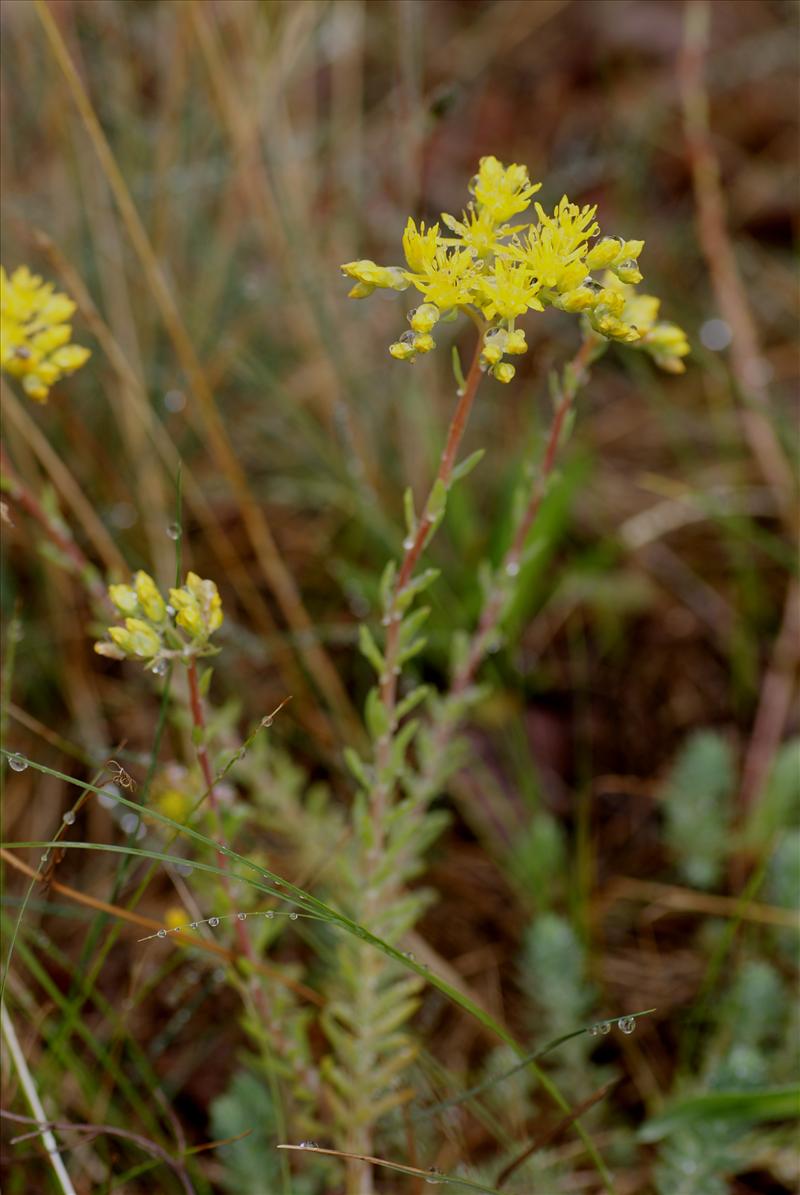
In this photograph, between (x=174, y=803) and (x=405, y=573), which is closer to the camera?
(x=405, y=573)

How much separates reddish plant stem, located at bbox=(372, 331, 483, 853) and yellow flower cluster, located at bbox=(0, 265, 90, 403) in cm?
54

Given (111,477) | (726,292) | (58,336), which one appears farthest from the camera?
(726,292)

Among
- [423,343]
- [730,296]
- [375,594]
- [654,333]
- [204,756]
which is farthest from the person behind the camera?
[730,296]

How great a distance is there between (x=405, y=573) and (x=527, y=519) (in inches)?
15.0

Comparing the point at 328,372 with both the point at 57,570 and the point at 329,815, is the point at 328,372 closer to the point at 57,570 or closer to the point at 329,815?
the point at 57,570

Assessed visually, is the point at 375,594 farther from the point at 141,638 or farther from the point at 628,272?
the point at 628,272

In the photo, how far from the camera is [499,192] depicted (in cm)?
116

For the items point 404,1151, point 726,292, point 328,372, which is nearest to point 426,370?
point 328,372

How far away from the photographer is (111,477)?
2.45m

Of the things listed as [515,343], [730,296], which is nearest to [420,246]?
[515,343]

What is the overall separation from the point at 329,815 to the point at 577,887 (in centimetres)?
50

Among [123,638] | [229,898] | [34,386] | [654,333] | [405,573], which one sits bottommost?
[229,898]

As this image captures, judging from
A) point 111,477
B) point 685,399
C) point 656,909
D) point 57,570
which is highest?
point 685,399

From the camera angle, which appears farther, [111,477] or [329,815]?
[111,477]
